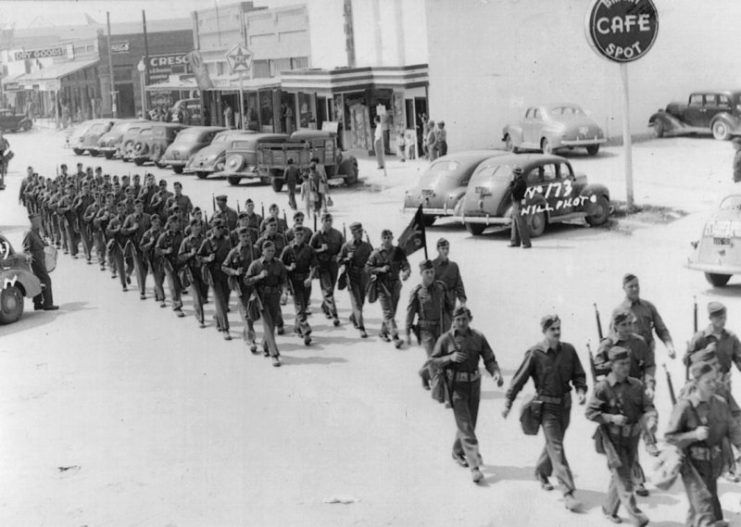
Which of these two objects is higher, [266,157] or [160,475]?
[266,157]

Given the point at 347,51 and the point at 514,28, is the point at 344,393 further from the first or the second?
the point at 347,51

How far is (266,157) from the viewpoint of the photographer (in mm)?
30531

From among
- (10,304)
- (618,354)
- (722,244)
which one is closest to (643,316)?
(618,354)

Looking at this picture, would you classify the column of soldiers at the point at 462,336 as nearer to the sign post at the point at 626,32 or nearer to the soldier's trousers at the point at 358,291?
the soldier's trousers at the point at 358,291

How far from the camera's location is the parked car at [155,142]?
1567 inches

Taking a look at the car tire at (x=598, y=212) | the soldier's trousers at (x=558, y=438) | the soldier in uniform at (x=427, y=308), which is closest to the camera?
the soldier's trousers at (x=558, y=438)

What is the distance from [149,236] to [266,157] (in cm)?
1370

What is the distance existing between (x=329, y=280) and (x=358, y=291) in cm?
69

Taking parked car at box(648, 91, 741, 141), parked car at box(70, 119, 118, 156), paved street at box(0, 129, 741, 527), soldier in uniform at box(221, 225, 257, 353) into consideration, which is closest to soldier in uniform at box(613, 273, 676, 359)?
paved street at box(0, 129, 741, 527)

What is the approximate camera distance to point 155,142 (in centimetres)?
4009

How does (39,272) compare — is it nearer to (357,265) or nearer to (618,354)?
(357,265)

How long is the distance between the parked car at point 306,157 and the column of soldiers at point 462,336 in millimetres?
9882

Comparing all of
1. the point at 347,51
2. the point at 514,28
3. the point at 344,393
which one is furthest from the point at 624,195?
the point at 347,51

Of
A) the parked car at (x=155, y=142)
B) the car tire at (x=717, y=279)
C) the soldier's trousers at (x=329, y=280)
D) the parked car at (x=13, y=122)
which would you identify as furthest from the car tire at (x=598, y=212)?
the parked car at (x=13, y=122)
